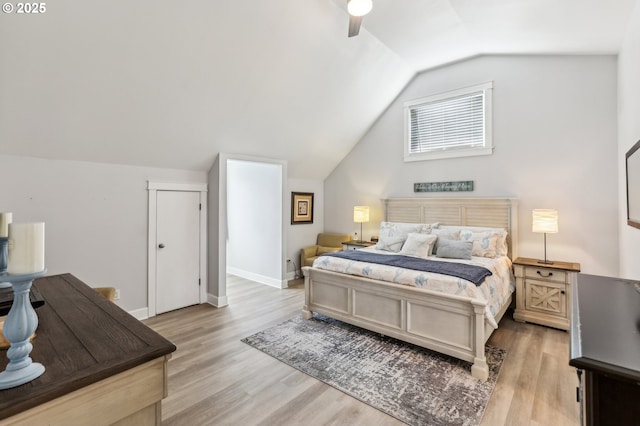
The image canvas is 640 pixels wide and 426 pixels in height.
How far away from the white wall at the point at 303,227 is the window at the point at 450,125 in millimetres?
1932

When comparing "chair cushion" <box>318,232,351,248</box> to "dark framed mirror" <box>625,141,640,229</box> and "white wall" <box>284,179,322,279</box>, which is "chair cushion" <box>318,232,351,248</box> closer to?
"white wall" <box>284,179,322,279</box>

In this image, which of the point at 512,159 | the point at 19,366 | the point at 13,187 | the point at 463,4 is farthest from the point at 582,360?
the point at 13,187

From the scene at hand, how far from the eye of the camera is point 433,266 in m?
3.09

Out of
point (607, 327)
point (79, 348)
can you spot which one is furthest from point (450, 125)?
point (79, 348)

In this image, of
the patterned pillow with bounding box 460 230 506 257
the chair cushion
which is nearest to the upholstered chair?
the chair cushion

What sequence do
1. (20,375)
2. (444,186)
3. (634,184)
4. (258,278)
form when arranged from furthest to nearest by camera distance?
1. (258,278)
2. (444,186)
3. (634,184)
4. (20,375)

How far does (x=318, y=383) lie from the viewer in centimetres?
248

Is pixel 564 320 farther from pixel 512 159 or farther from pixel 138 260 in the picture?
pixel 138 260

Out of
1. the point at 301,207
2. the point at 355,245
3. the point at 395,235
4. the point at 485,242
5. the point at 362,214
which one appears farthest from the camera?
the point at 301,207

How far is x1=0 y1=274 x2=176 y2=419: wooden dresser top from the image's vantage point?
91 centimetres

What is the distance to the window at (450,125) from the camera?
14.5ft

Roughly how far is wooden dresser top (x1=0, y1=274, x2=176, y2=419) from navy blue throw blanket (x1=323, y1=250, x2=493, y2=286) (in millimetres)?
2453

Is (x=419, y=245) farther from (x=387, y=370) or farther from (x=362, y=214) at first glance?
(x=387, y=370)

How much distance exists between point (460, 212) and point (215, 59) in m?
3.79
